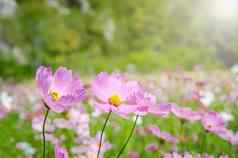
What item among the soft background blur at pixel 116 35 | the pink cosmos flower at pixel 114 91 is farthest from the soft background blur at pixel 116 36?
the pink cosmos flower at pixel 114 91

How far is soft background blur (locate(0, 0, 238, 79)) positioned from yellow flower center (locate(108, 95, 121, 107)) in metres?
17.3

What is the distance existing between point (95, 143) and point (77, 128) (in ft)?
1.98

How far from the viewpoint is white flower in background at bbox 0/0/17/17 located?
64.7 ft

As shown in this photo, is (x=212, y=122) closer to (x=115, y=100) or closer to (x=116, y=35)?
(x=115, y=100)

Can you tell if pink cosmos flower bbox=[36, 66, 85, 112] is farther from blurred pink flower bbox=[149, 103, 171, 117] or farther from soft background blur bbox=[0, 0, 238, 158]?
soft background blur bbox=[0, 0, 238, 158]

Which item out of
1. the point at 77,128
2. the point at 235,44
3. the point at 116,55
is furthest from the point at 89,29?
the point at 77,128

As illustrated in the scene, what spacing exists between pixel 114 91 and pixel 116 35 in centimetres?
2373

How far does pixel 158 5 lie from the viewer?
2708 centimetres

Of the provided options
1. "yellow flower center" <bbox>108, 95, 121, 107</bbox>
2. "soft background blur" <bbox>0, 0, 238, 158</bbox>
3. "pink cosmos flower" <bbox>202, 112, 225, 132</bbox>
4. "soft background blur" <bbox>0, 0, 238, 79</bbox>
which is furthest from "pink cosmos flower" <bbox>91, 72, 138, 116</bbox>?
"soft background blur" <bbox>0, 0, 238, 79</bbox>

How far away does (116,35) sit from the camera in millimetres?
25062

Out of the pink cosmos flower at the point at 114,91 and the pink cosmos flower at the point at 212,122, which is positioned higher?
the pink cosmos flower at the point at 114,91

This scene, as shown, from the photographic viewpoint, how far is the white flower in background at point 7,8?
64.7 feet

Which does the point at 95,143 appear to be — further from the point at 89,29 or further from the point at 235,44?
the point at 235,44

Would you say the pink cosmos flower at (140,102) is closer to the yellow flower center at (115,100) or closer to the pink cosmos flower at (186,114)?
the yellow flower center at (115,100)
